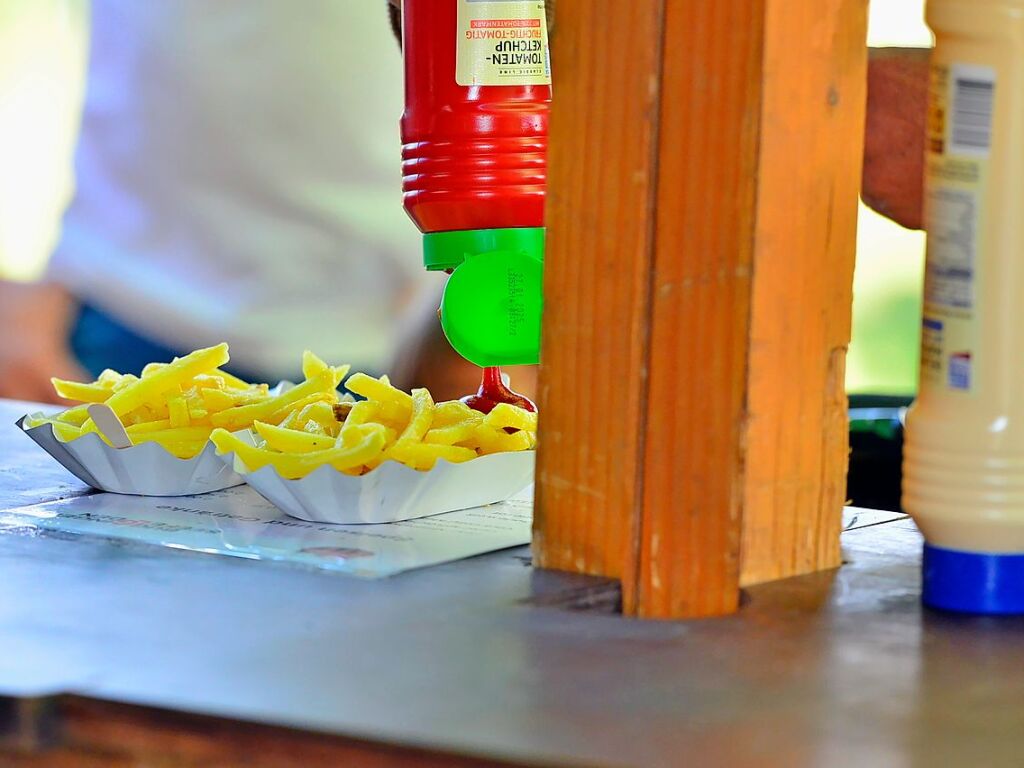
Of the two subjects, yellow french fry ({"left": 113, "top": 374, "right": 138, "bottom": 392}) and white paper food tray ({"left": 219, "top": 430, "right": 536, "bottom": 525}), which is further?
yellow french fry ({"left": 113, "top": 374, "right": 138, "bottom": 392})

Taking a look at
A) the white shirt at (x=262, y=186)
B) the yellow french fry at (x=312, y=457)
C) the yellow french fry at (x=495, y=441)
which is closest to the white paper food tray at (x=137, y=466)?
the yellow french fry at (x=312, y=457)

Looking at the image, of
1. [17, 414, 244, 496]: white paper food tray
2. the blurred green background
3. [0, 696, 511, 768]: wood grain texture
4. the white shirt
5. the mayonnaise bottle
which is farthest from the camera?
the blurred green background

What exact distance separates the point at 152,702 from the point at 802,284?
52 centimetres

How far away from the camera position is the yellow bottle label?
880mm

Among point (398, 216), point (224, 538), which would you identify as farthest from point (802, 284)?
point (398, 216)

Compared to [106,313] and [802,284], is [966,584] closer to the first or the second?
[802,284]

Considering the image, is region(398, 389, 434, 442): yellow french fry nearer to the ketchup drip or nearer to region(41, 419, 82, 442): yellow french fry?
the ketchup drip

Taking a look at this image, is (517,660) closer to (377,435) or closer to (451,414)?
(377,435)

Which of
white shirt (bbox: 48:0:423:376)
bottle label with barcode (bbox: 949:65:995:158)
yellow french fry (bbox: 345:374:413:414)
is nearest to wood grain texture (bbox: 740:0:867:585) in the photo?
bottle label with barcode (bbox: 949:65:995:158)

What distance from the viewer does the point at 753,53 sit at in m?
0.92

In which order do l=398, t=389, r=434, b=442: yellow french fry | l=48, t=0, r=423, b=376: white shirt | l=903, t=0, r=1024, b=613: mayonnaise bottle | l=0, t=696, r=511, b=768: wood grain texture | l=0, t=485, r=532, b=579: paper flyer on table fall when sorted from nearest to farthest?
1. l=0, t=696, r=511, b=768: wood grain texture
2. l=903, t=0, r=1024, b=613: mayonnaise bottle
3. l=0, t=485, r=532, b=579: paper flyer on table
4. l=398, t=389, r=434, b=442: yellow french fry
5. l=48, t=0, r=423, b=376: white shirt

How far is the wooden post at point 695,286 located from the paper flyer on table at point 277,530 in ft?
0.36

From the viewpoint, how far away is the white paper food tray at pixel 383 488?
1.13m

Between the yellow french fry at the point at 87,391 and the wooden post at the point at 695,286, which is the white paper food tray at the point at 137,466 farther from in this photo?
the wooden post at the point at 695,286
